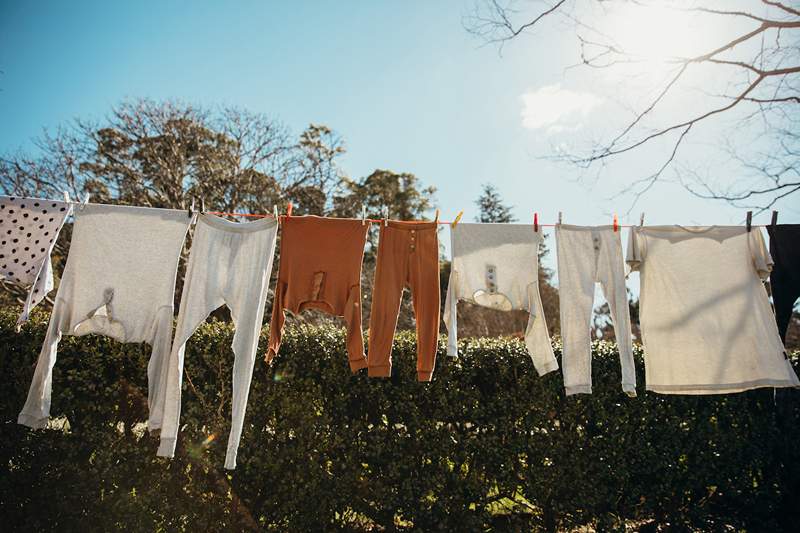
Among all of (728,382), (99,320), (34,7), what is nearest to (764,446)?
(728,382)

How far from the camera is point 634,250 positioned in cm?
405

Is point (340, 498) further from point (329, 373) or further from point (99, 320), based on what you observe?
point (99, 320)

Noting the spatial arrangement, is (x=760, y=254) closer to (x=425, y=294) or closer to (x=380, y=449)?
(x=425, y=294)

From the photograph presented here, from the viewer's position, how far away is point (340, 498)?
382 centimetres

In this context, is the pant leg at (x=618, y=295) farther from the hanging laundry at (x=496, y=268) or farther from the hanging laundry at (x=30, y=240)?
the hanging laundry at (x=30, y=240)

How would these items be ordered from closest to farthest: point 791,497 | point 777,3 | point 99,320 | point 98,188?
point 99,320
point 791,497
point 777,3
point 98,188

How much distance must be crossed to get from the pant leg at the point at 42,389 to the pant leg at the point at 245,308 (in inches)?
50.7

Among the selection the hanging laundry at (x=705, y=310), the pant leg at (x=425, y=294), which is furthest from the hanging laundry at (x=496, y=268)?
the hanging laundry at (x=705, y=310)

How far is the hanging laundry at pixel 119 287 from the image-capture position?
349 centimetres

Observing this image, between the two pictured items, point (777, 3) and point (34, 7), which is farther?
point (34, 7)

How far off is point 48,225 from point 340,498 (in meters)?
3.36

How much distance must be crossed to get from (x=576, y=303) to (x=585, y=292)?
0.43ft

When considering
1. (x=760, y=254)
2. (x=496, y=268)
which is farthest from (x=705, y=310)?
(x=496, y=268)

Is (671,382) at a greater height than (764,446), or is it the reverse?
(671,382)
